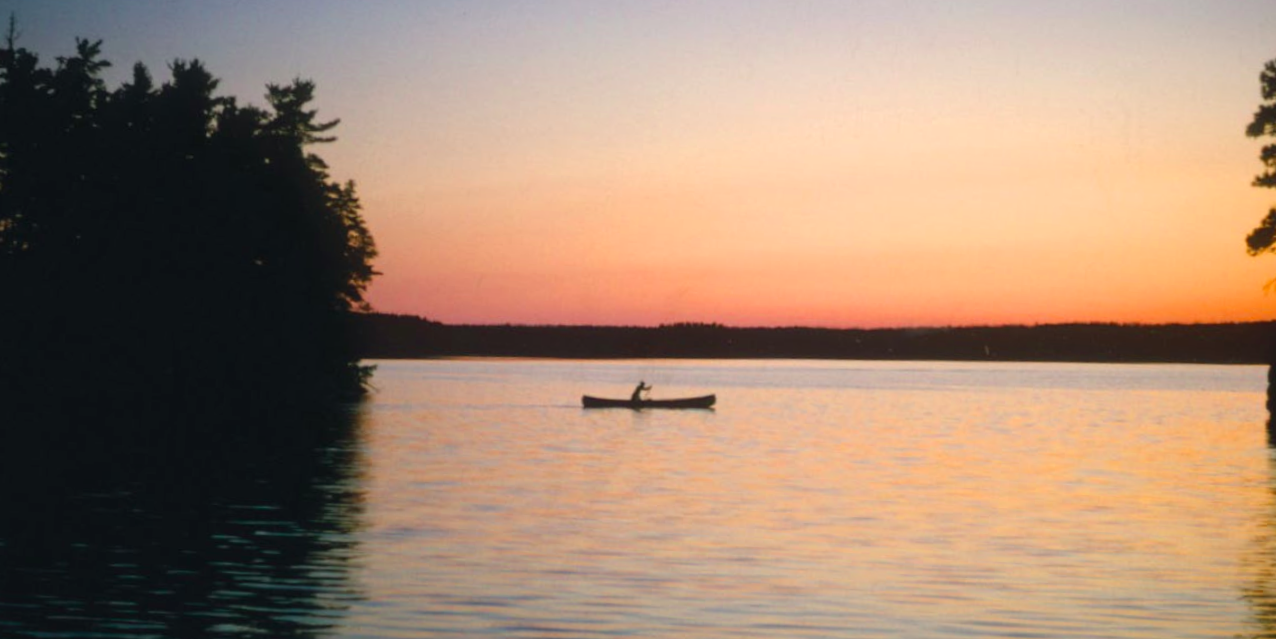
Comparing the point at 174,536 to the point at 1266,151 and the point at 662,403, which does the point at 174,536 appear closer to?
the point at 1266,151

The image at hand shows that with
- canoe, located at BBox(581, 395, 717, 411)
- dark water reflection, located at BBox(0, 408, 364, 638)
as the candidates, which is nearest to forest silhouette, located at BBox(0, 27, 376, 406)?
dark water reflection, located at BBox(0, 408, 364, 638)

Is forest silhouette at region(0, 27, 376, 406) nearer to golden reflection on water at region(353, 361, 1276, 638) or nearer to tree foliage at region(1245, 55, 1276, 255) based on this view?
golden reflection on water at region(353, 361, 1276, 638)

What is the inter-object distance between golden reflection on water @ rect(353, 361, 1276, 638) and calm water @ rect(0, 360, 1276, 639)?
0.13 metres

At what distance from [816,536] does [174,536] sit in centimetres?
1425

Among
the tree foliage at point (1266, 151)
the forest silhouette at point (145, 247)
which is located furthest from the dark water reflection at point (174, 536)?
the tree foliage at point (1266, 151)

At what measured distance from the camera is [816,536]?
119 ft

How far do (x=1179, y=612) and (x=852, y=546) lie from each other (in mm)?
9728

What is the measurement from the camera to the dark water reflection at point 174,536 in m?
23.4

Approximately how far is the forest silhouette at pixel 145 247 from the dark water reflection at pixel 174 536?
13.7 meters

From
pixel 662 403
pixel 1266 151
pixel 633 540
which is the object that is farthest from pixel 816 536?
pixel 662 403

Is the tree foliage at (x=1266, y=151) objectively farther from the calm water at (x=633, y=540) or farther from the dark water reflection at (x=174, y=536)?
the dark water reflection at (x=174, y=536)

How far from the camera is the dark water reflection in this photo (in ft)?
76.8

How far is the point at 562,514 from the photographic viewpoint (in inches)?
1604

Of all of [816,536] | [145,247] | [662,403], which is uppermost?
[145,247]
